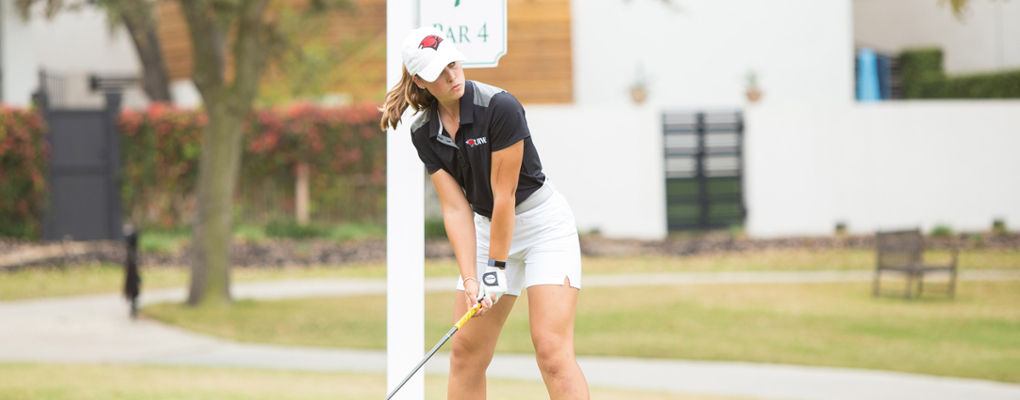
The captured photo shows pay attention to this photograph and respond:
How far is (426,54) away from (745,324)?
6.82m

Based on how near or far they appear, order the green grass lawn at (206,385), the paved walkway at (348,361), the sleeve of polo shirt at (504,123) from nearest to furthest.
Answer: the sleeve of polo shirt at (504,123) → the green grass lawn at (206,385) → the paved walkway at (348,361)

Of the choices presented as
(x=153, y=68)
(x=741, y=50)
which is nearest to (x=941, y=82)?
(x=741, y=50)

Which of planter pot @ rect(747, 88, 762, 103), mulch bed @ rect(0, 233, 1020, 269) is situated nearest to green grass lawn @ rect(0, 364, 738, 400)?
mulch bed @ rect(0, 233, 1020, 269)

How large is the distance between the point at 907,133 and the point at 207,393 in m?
13.6

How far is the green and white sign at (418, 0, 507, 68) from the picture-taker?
3814 mm

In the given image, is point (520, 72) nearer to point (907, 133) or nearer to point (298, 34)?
point (298, 34)

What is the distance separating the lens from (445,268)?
46.4ft

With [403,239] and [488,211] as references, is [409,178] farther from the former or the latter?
[488,211]

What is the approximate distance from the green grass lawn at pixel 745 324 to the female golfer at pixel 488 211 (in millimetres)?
4388

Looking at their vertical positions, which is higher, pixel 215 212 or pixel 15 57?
pixel 15 57

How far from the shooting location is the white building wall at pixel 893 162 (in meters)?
16.1

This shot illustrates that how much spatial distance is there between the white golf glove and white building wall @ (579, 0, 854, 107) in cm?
1449

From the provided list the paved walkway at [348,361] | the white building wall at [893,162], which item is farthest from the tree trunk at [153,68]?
the white building wall at [893,162]

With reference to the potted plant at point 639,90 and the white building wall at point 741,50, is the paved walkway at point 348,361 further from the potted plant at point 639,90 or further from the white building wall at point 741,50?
the white building wall at point 741,50
